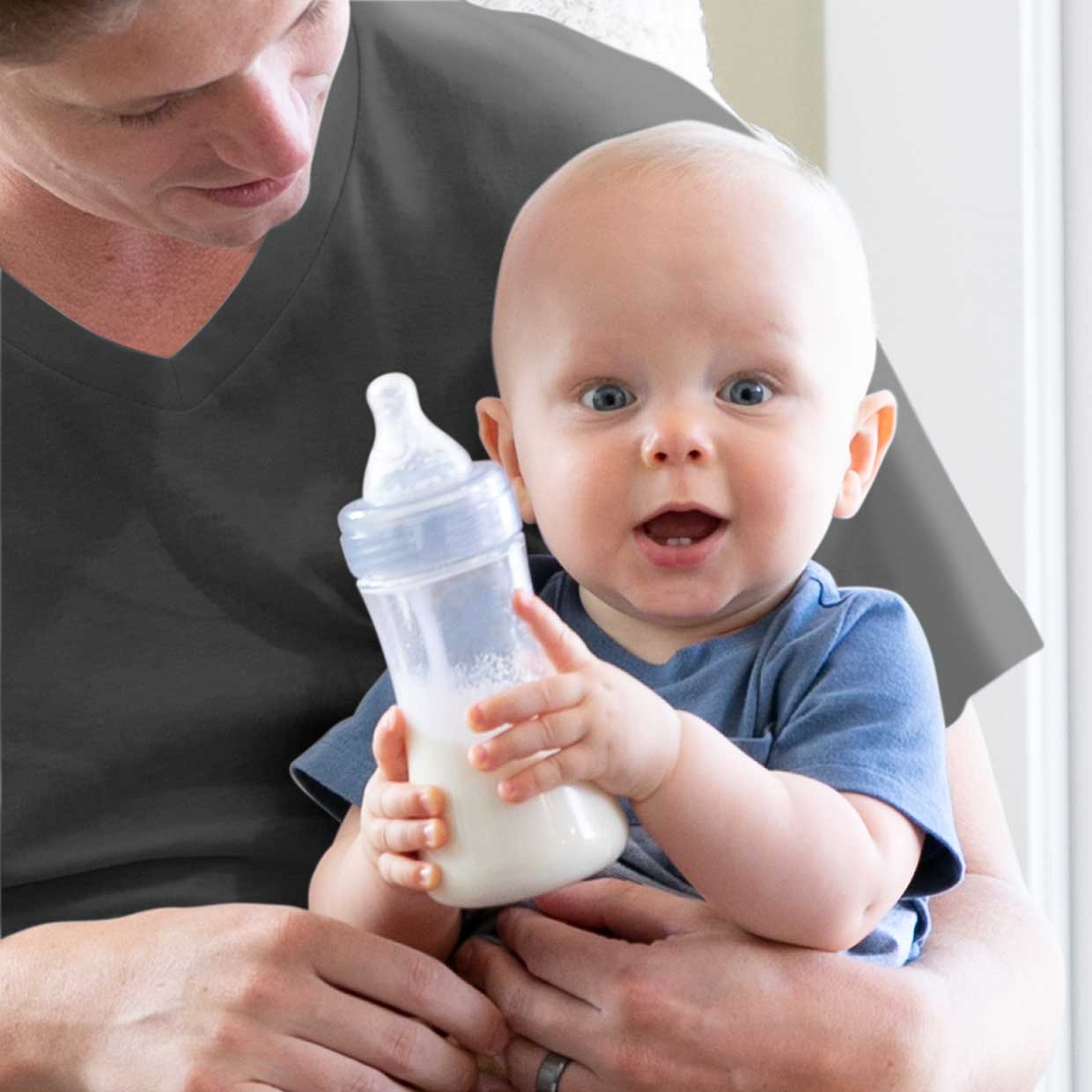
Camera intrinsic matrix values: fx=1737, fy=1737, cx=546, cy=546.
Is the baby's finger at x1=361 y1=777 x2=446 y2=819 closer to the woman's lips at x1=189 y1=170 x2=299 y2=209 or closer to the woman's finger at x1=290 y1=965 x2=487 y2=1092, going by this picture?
the woman's finger at x1=290 y1=965 x2=487 y2=1092

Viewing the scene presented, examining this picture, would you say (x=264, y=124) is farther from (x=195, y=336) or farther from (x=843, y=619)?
(x=843, y=619)

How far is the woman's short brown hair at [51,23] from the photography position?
2.97 feet

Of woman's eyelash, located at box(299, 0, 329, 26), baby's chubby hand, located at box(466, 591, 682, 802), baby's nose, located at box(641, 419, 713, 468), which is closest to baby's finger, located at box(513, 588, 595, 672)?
baby's chubby hand, located at box(466, 591, 682, 802)

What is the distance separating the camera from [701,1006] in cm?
106

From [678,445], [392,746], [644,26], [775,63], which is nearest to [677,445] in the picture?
[678,445]

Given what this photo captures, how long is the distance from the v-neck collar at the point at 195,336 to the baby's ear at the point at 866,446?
0.45 m

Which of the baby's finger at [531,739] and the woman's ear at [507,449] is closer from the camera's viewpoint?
the baby's finger at [531,739]

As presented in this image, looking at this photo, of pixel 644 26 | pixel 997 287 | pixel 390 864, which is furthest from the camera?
pixel 997 287

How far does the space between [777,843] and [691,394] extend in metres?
0.29

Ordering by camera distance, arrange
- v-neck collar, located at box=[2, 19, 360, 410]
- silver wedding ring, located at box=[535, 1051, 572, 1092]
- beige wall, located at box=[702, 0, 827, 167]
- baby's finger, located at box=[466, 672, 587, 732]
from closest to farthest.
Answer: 1. baby's finger, located at box=[466, 672, 587, 732]
2. silver wedding ring, located at box=[535, 1051, 572, 1092]
3. v-neck collar, located at box=[2, 19, 360, 410]
4. beige wall, located at box=[702, 0, 827, 167]

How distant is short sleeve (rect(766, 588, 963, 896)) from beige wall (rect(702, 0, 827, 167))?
3.69 feet

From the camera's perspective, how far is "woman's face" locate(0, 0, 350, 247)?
38.9 inches

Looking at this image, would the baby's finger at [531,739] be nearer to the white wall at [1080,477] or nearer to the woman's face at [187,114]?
the woman's face at [187,114]

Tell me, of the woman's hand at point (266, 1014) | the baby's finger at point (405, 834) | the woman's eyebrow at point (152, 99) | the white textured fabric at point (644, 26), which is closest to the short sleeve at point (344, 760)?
the woman's hand at point (266, 1014)
